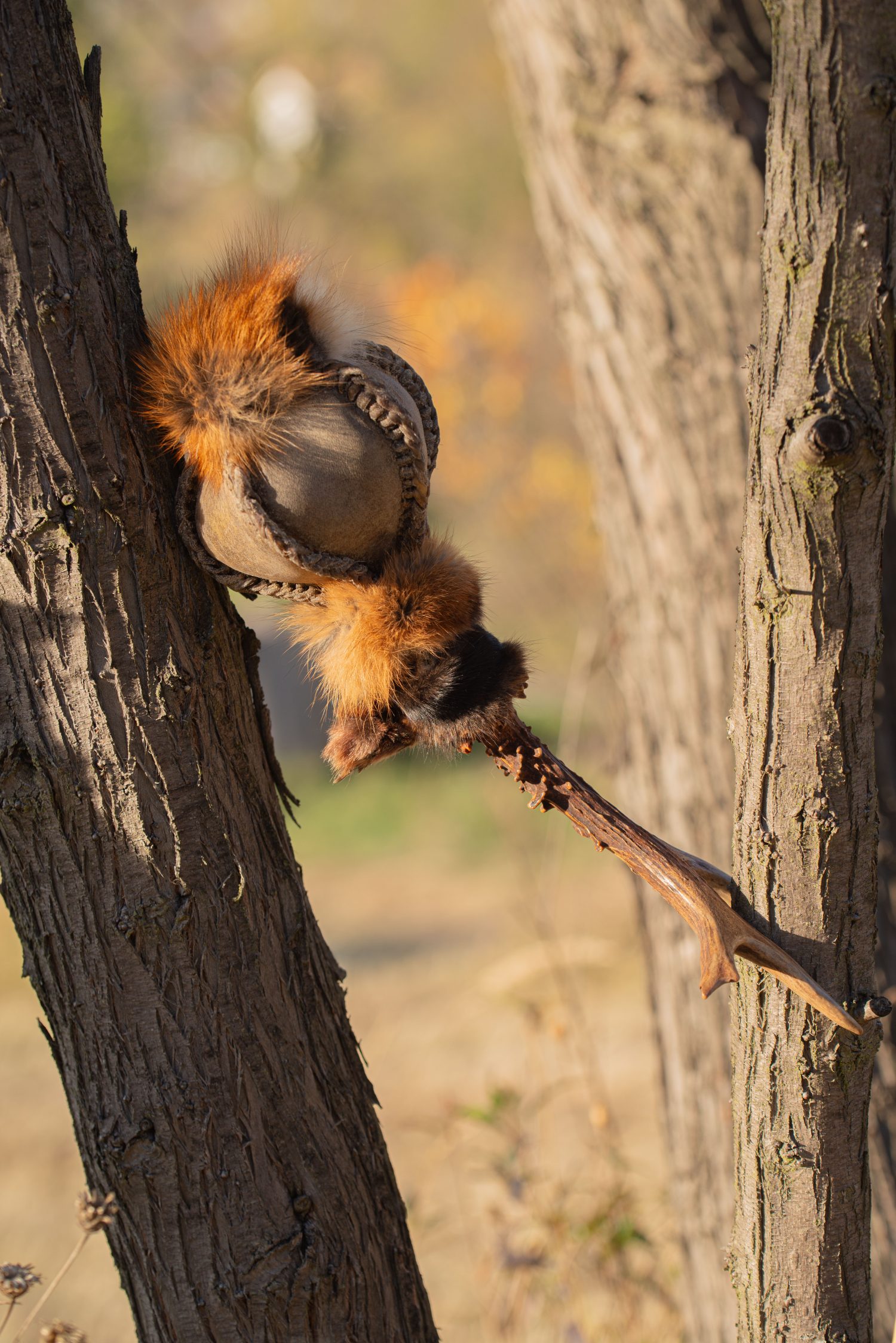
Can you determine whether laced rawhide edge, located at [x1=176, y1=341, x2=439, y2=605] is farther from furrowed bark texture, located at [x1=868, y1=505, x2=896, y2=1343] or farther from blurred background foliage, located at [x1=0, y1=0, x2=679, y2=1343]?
furrowed bark texture, located at [x1=868, y1=505, x2=896, y2=1343]

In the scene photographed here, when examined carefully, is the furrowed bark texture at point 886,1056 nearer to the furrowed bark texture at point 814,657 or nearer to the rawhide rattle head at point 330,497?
the furrowed bark texture at point 814,657

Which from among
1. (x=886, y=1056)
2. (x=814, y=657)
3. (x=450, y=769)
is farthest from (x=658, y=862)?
(x=450, y=769)

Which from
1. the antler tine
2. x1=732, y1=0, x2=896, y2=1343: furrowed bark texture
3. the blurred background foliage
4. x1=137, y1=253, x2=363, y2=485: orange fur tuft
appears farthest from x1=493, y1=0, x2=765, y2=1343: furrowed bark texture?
x1=137, y1=253, x2=363, y2=485: orange fur tuft

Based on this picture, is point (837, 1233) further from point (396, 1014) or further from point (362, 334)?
point (396, 1014)

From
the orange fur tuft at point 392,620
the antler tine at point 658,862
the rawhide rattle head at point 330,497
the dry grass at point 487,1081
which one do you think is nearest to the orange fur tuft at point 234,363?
the rawhide rattle head at point 330,497

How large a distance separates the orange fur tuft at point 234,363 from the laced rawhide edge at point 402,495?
2cm

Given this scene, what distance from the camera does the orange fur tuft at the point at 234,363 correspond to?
102 cm

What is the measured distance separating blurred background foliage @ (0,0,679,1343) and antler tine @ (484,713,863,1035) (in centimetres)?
15

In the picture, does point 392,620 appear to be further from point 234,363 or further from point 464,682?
point 234,363

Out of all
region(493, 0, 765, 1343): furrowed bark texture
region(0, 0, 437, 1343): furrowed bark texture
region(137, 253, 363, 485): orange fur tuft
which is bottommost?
region(0, 0, 437, 1343): furrowed bark texture

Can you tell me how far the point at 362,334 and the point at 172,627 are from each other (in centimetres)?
36

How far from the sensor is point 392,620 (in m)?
1.06

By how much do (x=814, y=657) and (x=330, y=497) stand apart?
499mm

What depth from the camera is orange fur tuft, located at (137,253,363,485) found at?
3.34 ft
